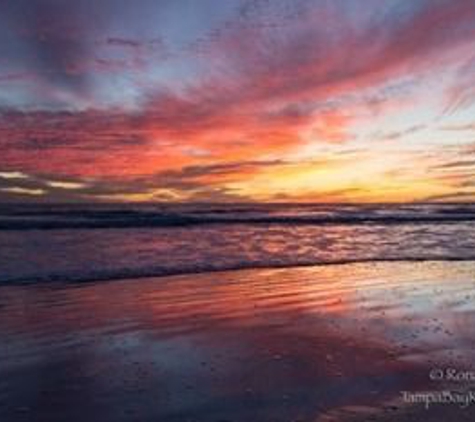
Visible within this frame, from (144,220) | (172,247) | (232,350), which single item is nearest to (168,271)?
(172,247)

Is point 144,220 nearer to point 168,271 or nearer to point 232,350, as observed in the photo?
point 168,271

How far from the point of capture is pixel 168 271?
12.7 m

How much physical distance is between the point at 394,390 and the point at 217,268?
8.30m

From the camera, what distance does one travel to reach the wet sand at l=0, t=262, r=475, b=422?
4859 millimetres

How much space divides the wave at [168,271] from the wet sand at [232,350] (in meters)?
0.87

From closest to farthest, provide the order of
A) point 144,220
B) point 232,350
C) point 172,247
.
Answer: point 232,350, point 172,247, point 144,220

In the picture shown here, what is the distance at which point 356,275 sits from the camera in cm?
1202

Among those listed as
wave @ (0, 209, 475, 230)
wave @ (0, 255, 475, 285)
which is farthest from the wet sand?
wave @ (0, 209, 475, 230)

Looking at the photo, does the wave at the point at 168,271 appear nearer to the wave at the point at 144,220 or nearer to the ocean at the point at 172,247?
the ocean at the point at 172,247

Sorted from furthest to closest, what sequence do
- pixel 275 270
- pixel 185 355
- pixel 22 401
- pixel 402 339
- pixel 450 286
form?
pixel 275 270, pixel 450 286, pixel 402 339, pixel 185 355, pixel 22 401

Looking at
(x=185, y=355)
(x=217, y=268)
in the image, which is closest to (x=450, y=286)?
(x=217, y=268)

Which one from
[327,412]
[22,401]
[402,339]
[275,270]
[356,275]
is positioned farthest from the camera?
[275,270]

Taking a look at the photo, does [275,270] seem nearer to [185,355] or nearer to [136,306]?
[136,306]

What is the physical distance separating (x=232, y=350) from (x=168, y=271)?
6.39 metres
